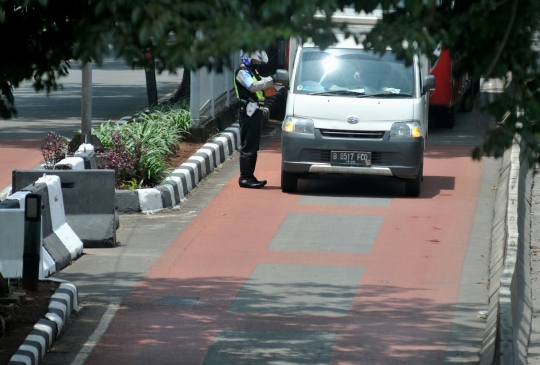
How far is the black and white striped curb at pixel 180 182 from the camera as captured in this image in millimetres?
12102

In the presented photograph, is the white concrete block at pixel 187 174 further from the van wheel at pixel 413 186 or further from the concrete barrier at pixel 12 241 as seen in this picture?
the concrete barrier at pixel 12 241

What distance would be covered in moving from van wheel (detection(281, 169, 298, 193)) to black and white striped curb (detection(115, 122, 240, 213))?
1.20 metres

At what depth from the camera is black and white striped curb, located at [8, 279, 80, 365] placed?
6820mm

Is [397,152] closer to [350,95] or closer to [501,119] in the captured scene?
[350,95]

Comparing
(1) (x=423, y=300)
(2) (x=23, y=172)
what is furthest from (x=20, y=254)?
(1) (x=423, y=300)

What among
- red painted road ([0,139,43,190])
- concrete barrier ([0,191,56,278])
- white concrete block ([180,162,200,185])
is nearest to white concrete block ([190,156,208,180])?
white concrete block ([180,162,200,185])

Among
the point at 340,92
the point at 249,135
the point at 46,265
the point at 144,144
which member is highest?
the point at 340,92

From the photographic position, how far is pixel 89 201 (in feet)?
34.9

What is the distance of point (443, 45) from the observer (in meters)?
4.39

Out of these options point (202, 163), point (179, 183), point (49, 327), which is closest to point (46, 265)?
point (49, 327)

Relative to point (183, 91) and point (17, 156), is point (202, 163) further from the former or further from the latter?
point (183, 91)

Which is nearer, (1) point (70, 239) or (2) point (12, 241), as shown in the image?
(2) point (12, 241)

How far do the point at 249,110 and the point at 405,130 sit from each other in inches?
79.3

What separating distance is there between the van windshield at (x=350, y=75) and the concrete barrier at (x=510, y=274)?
188cm
